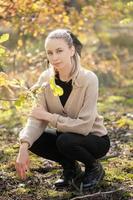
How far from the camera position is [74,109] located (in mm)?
4484

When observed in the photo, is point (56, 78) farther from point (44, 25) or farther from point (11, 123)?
point (44, 25)

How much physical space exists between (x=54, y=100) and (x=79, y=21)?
486 cm

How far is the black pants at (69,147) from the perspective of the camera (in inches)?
171

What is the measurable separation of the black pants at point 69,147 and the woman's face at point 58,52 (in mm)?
567

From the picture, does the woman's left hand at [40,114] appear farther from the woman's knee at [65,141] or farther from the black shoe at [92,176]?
the black shoe at [92,176]

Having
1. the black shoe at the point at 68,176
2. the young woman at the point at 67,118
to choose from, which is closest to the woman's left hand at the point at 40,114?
the young woman at the point at 67,118

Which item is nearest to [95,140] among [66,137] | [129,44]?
[66,137]

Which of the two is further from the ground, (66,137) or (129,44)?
(66,137)

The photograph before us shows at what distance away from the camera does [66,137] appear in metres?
4.34

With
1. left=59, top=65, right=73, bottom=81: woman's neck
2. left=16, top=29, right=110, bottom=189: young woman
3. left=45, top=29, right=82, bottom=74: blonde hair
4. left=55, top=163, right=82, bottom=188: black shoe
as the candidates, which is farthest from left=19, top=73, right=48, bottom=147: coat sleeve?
left=55, top=163, right=82, bottom=188: black shoe

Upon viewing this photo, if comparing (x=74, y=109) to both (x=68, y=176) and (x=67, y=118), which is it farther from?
(x=68, y=176)

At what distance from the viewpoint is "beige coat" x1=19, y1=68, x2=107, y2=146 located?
14.4ft

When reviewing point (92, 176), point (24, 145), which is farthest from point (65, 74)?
point (92, 176)

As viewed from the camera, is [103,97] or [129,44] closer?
[103,97]
